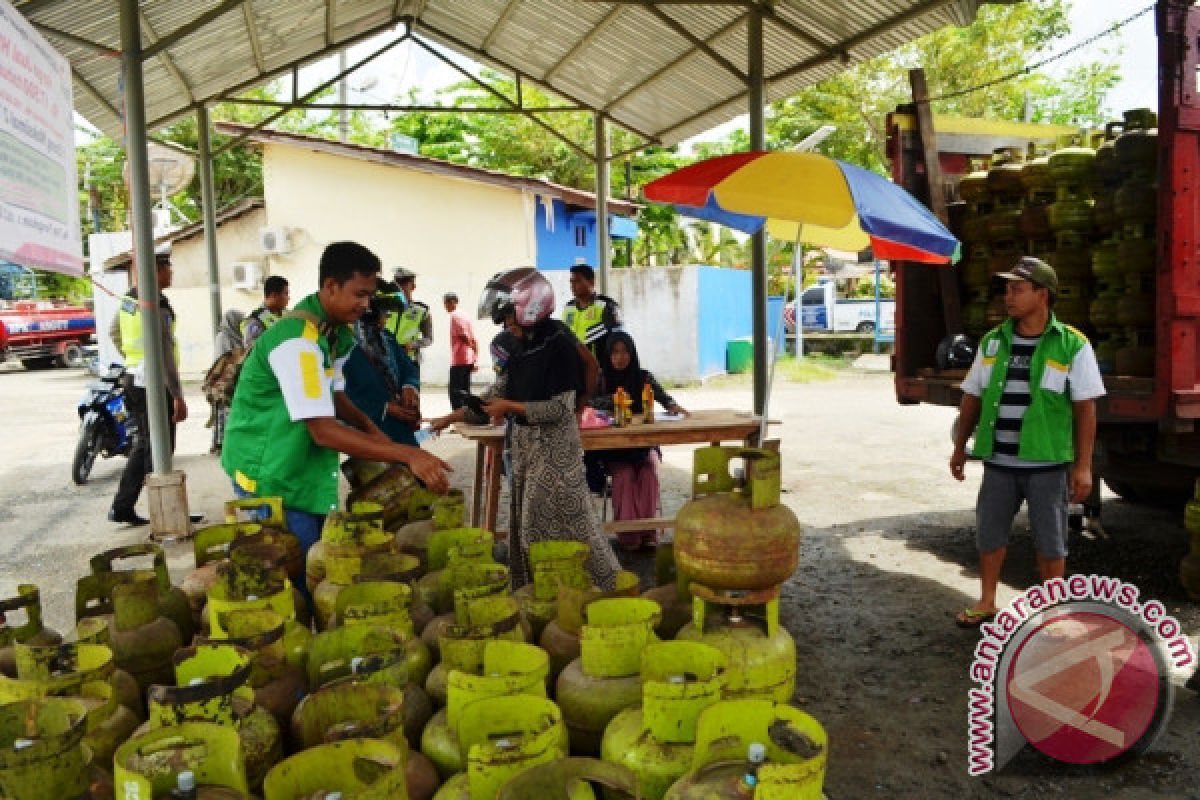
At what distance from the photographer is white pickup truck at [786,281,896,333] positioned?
92.6ft

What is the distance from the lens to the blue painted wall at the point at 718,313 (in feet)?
58.7

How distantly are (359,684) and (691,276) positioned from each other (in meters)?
16.2

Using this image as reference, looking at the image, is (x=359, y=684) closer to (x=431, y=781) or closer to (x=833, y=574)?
(x=431, y=781)

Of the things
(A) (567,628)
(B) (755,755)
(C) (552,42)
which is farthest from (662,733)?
(C) (552,42)

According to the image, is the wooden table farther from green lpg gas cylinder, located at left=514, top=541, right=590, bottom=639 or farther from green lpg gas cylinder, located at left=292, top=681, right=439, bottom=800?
green lpg gas cylinder, located at left=292, top=681, right=439, bottom=800

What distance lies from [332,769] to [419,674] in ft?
2.49

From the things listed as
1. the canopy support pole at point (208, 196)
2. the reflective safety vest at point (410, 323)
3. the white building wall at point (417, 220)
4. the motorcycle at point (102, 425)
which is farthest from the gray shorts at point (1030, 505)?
the white building wall at point (417, 220)

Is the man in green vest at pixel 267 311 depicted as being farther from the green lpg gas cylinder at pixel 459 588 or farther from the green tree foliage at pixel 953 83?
the green tree foliage at pixel 953 83

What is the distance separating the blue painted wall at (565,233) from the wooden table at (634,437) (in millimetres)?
12694

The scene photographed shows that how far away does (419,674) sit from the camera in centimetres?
232

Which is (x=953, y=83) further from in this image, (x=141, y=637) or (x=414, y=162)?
(x=141, y=637)

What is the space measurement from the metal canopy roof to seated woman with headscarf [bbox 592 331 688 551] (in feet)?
8.74

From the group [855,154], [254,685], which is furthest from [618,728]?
[855,154]

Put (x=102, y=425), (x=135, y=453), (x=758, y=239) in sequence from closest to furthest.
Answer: (x=135, y=453)
(x=758, y=239)
(x=102, y=425)
